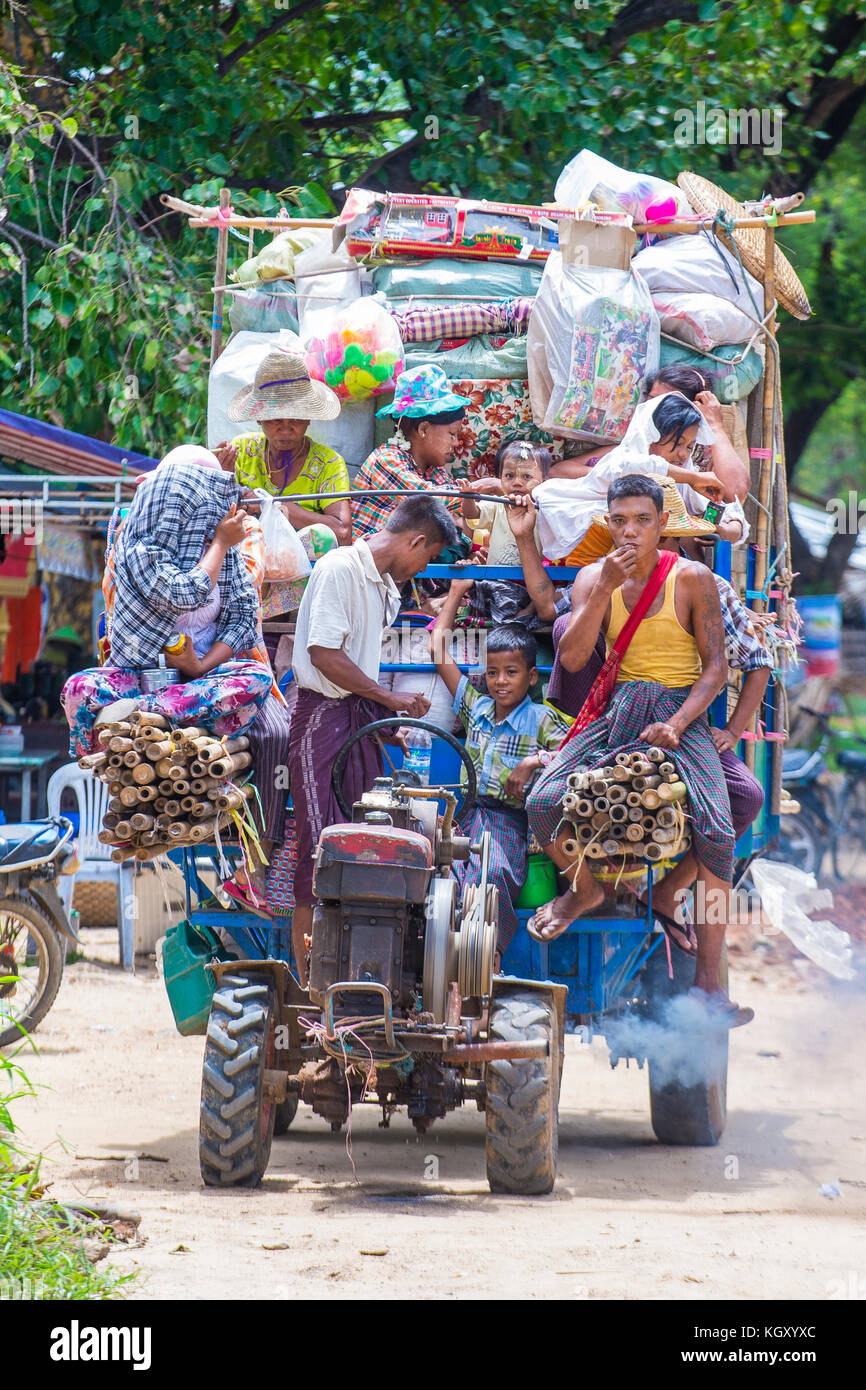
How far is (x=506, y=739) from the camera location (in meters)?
5.93

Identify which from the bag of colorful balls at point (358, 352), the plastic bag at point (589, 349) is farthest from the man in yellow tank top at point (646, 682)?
the bag of colorful balls at point (358, 352)

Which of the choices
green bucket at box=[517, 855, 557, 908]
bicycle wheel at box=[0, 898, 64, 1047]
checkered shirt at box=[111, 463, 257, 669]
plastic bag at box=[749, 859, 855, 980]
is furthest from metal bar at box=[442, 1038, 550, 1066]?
bicycle wheel at box=[0, 898, 64, 1047]

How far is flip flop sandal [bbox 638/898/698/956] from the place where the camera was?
585 centimetres

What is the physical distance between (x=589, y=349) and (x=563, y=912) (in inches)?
96.3

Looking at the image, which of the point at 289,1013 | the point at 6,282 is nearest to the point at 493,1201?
the point at 289,1013

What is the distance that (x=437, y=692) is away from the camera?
620 cm

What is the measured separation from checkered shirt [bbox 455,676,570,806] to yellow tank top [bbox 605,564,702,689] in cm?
39

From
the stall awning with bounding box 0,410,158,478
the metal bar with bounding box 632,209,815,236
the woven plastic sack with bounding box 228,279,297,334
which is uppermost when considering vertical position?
the metal bar with bounding box 632,209,815,236

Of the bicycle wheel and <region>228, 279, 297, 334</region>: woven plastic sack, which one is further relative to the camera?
the bicycle wheel

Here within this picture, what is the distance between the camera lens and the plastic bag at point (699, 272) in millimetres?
7012

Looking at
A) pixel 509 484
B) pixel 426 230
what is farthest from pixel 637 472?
pixel 426 230

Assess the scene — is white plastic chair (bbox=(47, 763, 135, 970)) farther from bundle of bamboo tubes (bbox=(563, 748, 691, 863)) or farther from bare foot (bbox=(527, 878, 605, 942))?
bundle of bamboo tubes (bbox=(563, 748, 691, 863))

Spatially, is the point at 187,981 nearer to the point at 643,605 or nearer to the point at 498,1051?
the point at 498,1051

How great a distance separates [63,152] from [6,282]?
1.27 meters
